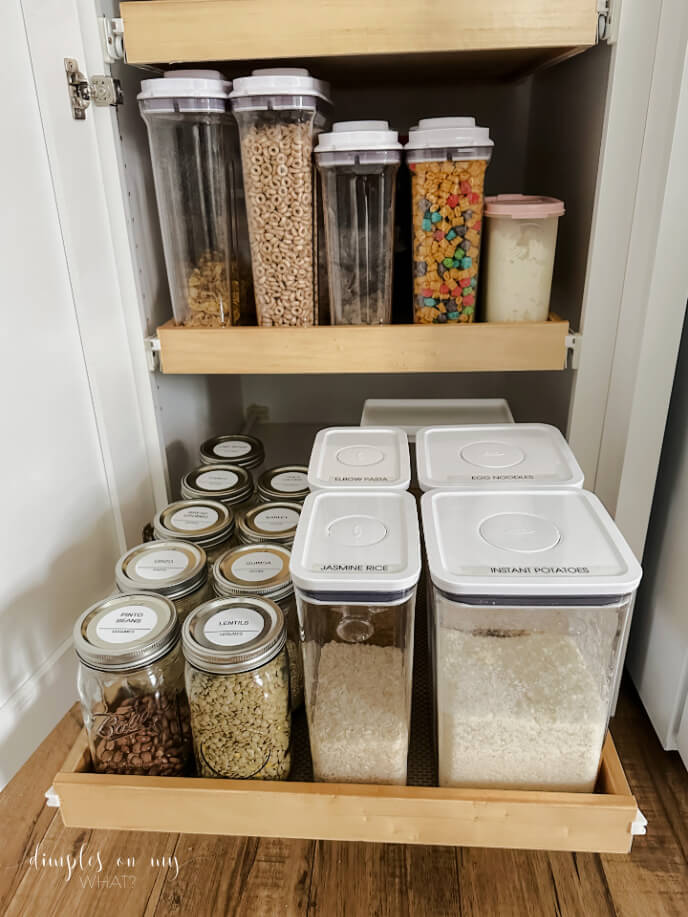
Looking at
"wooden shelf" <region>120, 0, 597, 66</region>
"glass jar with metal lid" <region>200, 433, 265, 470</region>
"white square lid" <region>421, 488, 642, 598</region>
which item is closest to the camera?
"white square lid" <region>421, 488, 642, 598</region>

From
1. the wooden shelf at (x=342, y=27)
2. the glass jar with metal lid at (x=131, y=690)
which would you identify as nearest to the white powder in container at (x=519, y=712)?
the glass jar with metal lid at (x=131, y=690)

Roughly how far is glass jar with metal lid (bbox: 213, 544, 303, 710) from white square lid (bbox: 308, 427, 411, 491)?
4.8 inches

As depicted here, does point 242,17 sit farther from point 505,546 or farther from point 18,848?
point 18,848

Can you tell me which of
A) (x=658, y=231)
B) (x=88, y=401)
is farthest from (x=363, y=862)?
(x=658, y=231)

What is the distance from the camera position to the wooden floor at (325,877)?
0.80m

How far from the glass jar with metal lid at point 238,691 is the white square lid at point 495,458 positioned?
25cm

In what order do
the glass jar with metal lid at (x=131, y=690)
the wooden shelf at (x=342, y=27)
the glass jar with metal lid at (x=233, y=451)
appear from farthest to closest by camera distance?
the glass jar with metal lid at (x=233, y=451) < the wooden shelf at (x=342, y=27) < the glass jar with metal lid at (x=131, y=690)

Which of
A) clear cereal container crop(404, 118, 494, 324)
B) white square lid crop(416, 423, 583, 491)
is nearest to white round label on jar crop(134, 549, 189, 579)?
white square lid crop(416, 423, 583, 491)

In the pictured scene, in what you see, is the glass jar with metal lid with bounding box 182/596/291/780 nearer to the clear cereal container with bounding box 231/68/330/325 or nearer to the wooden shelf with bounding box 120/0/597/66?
the clear cereal container with bounding box 231/68/330/325

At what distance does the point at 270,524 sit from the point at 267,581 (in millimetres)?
144

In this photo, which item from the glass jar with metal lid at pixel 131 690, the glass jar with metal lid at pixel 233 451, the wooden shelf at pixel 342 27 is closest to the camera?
the glass jar with metal lid at pixel 131 690

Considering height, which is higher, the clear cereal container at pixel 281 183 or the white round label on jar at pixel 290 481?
the clear cereal container at pixel 281 183

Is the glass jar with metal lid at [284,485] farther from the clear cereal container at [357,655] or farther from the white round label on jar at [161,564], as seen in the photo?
the clear cereal container at [357,655]

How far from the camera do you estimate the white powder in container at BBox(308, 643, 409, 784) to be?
70 cm
